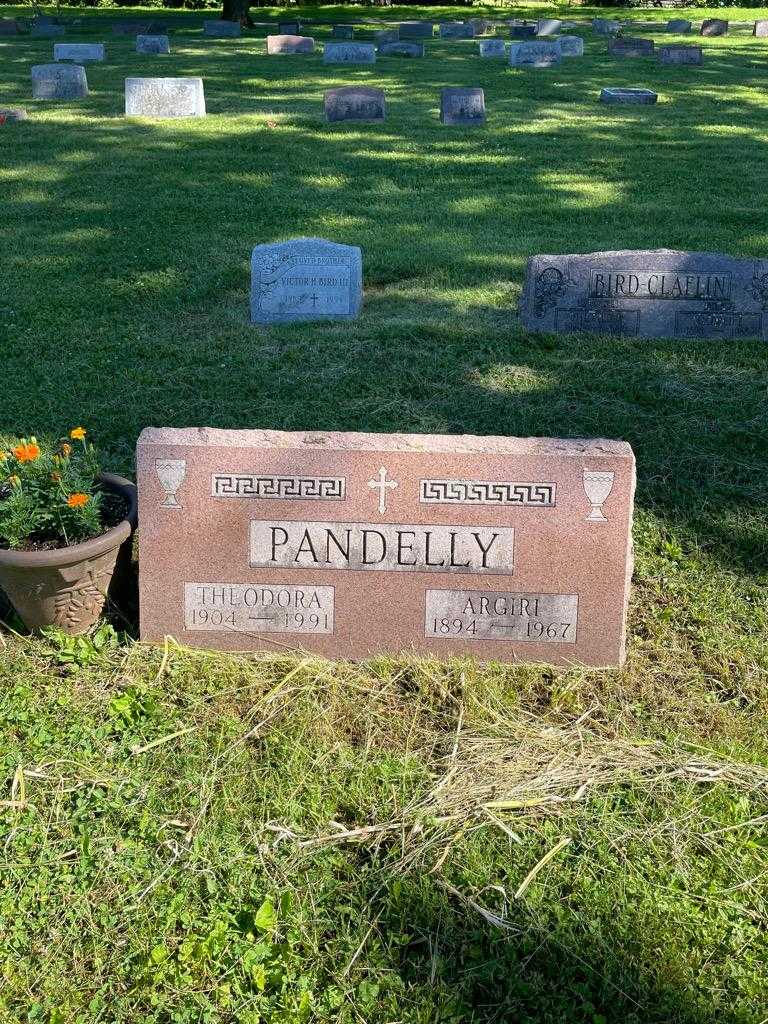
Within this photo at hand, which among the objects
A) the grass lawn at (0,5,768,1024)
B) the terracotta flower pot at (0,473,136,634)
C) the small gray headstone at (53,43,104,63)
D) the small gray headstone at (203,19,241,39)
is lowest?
the grass lawn at (0,5,768,1024)

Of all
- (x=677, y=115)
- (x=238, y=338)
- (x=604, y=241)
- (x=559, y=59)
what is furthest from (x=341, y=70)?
(x=238, y=338)

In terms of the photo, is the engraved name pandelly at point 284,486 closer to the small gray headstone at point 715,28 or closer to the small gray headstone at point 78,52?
the small gray headstone at point 78,52

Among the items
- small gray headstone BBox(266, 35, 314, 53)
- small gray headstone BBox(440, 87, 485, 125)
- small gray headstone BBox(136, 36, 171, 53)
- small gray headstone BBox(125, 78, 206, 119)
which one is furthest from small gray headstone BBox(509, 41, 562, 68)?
small gray headstone BBox(125, 78, 206, 119)

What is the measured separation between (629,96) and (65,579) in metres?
15.9

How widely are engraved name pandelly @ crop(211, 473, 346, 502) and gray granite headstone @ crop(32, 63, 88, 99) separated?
15.6 m

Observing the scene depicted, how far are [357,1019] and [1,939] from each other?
1.01m

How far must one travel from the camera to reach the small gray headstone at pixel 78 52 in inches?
866

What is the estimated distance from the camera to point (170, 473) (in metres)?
3.98

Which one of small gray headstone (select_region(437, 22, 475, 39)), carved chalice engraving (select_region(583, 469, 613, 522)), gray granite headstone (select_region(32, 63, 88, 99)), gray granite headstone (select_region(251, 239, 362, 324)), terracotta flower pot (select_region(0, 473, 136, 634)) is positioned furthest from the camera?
small gray headstone (select_region(437, 22, 475, 39))

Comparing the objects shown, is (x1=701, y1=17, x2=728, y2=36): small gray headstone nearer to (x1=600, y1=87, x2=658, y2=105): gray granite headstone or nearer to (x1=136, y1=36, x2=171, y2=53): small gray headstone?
(x1=600, y1=87, x2=658, y2=105): gray granite headstone

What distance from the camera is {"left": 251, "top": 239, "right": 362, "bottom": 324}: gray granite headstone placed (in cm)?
799

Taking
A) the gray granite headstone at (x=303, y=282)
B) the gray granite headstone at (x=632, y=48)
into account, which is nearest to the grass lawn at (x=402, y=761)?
the gray granite headstone at (x=303, y=282)

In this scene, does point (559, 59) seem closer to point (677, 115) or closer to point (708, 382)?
point (677, 115)

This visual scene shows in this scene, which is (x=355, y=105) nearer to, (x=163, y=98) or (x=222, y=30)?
(x=163, y=98)
